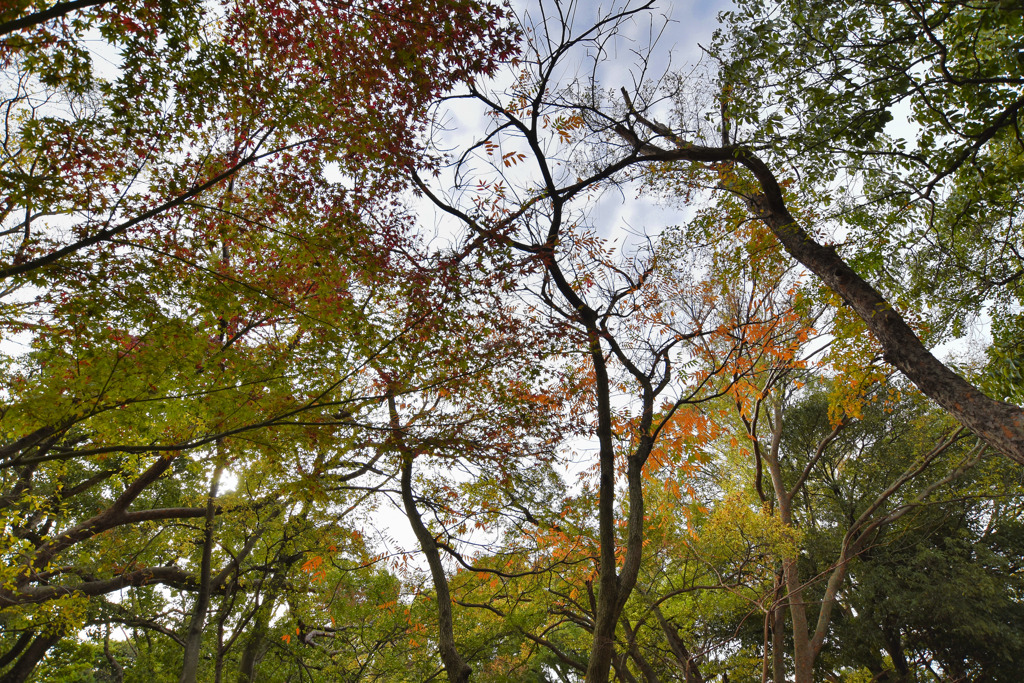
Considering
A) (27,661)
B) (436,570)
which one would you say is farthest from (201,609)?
(27,661)

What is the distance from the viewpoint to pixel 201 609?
8.16m

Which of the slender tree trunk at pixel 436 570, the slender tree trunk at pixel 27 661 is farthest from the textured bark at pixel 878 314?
the slender tree trunk at pixel 27 661

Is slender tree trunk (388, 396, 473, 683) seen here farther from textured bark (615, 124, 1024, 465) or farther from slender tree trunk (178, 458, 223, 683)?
textured bark (615, 124, 1024, 465)

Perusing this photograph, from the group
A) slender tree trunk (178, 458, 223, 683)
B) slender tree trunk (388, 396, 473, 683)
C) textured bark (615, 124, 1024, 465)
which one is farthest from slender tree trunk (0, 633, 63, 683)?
textured bark (615, 124, 1024, 465)

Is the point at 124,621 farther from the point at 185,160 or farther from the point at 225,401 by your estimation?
the point at 185,160

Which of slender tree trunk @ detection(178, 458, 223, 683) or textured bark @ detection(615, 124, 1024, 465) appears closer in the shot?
textured bark @ detection(615, 124, 1024, 465)

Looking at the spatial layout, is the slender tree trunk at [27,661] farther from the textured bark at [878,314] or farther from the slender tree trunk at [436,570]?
the textured bark at [878,314]

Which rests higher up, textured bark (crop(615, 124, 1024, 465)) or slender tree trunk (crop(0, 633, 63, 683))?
textured bark (crop(615, 124, 1024, 465))

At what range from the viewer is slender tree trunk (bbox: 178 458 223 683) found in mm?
7770

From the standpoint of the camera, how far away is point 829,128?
5.32 meters

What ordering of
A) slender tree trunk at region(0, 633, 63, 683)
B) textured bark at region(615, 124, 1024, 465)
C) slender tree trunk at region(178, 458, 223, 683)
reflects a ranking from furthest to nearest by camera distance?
slender tree trunk at region(0, 633, 63, 683) → slender tree trunk at region(178, 458, 223, 683) → textured bark at region(615, 124, 1024, 465)

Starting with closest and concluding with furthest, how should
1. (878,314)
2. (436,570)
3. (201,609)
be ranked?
(878,314), (436,570), (201,609)

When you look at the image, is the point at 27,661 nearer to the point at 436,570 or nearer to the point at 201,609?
the point at 201,609

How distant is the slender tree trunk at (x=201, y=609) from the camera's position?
777cm
